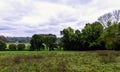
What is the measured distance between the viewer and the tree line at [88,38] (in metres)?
53.2

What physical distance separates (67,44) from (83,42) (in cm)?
584

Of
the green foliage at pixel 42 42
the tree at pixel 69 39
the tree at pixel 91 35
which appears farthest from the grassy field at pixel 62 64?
the green foliage at pixel 42 42

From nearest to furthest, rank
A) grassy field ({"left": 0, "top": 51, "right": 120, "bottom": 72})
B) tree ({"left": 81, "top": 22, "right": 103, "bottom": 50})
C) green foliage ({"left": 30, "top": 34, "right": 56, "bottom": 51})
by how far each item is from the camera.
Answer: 1. grassy field ({"left": 0, "top": 51, "right": 120, "bottom": 72})
2. tree ({"left": 81, "top": 22, "right": 103, "bottom": 50})
3. green foliage ({"left": 30, "top": 34, "right": 56, "bottom": 51})

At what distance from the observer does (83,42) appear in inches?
2450

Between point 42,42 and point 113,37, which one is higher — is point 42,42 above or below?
above

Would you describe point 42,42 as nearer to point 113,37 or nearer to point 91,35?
point 91,35

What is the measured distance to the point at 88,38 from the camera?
6256 cm

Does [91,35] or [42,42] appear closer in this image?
[91,35]


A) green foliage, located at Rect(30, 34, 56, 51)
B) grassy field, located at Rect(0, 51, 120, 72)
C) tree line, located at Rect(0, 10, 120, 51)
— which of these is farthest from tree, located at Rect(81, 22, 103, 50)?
grassy field, located at Rect(0, 51, 120, 72)

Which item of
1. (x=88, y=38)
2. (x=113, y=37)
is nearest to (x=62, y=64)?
(x=113, y=37)

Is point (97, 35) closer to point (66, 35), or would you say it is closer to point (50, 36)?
point (66, 35)

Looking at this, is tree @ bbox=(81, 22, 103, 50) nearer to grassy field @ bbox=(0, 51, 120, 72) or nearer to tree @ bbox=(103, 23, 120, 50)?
tree @ bbox=(103, 23, 120, 50)

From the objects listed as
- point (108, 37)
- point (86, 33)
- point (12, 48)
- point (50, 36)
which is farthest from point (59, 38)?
point (108, 37)

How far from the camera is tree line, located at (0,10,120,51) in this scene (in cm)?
5316
